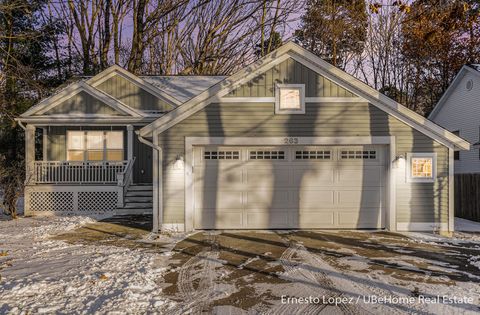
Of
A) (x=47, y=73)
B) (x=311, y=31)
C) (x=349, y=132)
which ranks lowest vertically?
(x=349, y=132)

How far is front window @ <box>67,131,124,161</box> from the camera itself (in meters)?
14.3

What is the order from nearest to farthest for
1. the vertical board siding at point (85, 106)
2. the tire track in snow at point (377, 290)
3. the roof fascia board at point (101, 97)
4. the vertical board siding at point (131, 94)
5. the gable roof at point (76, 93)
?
the tire track in snow at point (377, 290)
the gable roof at point (76, 93)
the roof fascia board at point (101, 97)
the vertical board siding at point (85, 106)
the vertical board siding at point (131, 94)

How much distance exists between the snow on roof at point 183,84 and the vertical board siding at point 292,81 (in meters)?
6.20

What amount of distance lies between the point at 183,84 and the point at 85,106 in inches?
196

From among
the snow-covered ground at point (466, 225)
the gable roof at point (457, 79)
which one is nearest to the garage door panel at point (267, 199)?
the snow-covered ground at point (466, 225)

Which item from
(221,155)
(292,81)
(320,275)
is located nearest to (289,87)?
(292,81)

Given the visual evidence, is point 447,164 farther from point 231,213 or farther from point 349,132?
point 231,213

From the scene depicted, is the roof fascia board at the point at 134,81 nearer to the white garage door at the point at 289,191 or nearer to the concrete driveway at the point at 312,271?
the white garage door at the point at 289,191

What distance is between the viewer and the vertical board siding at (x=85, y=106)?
44.3 ft

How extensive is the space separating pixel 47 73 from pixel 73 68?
12.2 feet

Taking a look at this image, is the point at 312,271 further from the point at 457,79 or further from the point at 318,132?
the point at 457,79

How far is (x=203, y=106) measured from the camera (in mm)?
9352

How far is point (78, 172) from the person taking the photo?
13.4m

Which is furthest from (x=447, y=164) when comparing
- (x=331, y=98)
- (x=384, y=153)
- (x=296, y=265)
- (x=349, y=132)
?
(x=296, y=265)
